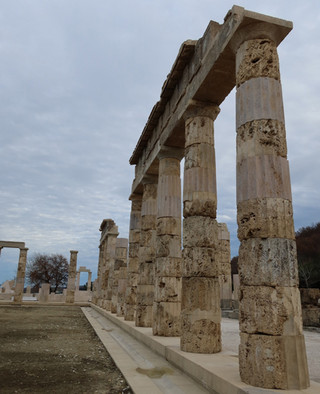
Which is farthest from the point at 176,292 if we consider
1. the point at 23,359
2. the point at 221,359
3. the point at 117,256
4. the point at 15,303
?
the point at 15,303

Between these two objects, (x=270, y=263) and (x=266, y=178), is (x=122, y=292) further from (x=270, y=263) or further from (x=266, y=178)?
(x=266, y=178)

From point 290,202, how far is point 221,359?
3030 mm

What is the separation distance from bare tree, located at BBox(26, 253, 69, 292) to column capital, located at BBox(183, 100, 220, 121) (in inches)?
1901

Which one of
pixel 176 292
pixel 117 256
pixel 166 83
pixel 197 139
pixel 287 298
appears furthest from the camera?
pixel 117 256

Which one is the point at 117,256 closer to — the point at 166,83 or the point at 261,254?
the point at 166,83

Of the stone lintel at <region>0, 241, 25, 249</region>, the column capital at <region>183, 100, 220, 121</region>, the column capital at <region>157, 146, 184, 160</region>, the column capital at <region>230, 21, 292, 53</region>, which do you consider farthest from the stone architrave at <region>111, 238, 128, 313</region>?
the column capital at <region>230, 21, 292, 53</region>

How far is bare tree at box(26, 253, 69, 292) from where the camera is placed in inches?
2019

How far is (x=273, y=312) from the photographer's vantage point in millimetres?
4238

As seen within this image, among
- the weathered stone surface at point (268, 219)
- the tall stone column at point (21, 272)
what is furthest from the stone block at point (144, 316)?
the tall stone column at point (21, 272)

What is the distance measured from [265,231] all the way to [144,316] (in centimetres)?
746

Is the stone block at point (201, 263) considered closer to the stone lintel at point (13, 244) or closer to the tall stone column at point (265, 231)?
the tall stone column at point (265, 231)

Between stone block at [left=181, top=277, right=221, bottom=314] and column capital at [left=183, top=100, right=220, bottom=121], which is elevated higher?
column capital at [left=183, top=100, right=220, bottom=121]

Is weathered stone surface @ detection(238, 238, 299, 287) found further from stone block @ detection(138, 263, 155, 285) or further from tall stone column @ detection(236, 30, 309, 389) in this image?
stone block @ detection(138, 263, 155, 285)

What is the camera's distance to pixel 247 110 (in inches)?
200
